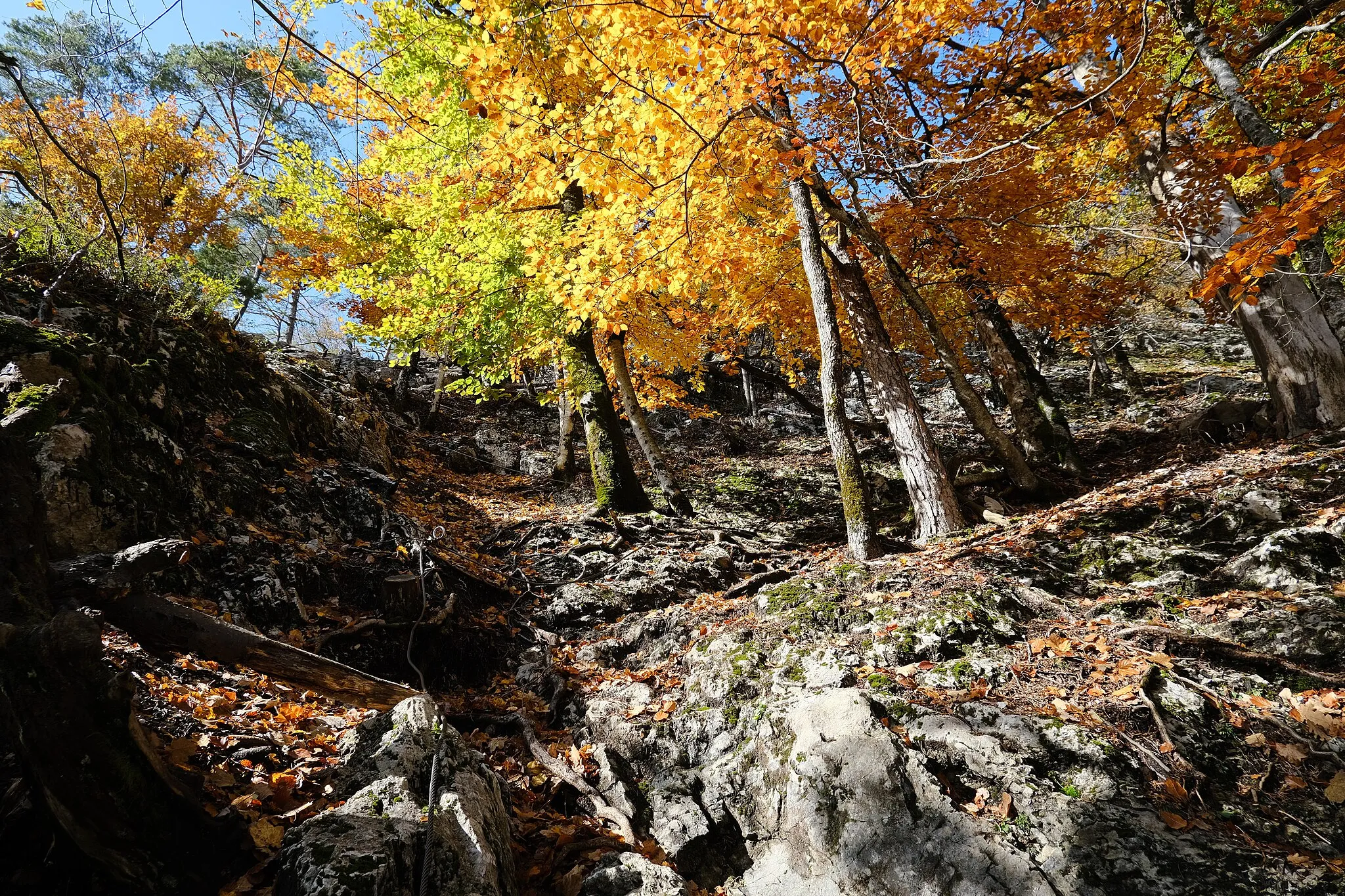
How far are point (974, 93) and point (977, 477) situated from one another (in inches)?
269

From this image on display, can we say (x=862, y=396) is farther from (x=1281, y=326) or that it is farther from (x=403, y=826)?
(x=403, y=826)

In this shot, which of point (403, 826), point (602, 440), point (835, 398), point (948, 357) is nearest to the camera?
point (403, 826)

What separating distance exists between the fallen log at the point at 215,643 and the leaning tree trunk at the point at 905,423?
627cm

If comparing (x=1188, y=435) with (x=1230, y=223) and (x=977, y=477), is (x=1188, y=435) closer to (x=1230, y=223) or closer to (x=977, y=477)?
(x=1230, y=223)

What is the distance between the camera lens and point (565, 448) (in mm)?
Result: 13078

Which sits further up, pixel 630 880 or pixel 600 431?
pixel 600 431

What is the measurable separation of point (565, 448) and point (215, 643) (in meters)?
10.6

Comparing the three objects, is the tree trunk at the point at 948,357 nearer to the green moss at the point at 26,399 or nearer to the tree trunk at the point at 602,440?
the tree trunk at the point at 602,440

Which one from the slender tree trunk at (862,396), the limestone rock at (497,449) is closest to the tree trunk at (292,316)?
the limestone rock at (497,449)

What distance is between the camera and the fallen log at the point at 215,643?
2391mm

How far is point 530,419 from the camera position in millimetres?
19469

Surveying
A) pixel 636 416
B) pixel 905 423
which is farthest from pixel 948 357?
pixel 636 416

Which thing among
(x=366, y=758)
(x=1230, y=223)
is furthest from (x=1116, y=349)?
(x=366, y=758)

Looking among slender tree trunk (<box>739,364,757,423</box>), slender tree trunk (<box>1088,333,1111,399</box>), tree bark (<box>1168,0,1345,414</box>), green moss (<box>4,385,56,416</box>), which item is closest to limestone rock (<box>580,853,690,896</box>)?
green moss (<box>4,385,56,416</box>)
